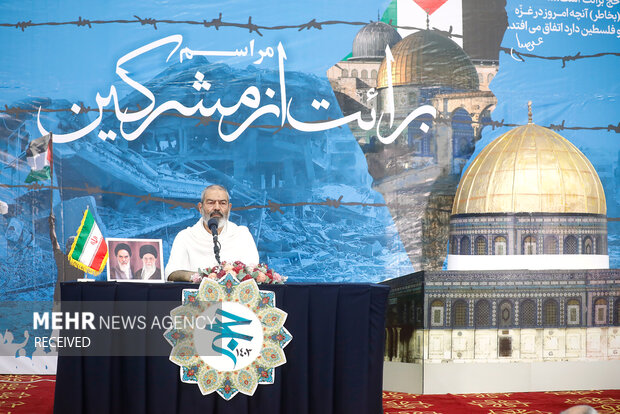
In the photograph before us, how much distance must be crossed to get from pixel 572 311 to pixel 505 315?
25.9 inches

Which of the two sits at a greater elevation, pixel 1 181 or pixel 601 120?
pixel 601 120

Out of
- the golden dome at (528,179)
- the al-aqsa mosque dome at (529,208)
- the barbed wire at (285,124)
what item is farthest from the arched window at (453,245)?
the barbed wire at (285,124)

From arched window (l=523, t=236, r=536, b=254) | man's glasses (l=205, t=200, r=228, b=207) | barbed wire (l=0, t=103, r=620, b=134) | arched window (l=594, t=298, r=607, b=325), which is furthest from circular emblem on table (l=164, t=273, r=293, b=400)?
arched window (l=523, t=236, r=536, b=254)

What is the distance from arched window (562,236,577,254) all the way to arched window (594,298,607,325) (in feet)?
2.44

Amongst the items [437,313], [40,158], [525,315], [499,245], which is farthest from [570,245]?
[40,158]

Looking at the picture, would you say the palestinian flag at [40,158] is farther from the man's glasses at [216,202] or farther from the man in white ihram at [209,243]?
the man's glasses at [216,202]

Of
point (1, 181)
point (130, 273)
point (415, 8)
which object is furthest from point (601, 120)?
point (1, 181)

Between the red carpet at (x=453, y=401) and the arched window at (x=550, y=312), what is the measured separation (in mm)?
647

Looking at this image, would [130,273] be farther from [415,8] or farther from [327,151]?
[415,8]

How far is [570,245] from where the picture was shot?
280 inches

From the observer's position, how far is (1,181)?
23.2ft

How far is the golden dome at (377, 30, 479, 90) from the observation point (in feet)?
24.3

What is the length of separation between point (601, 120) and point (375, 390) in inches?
189

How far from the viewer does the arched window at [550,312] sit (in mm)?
6430
